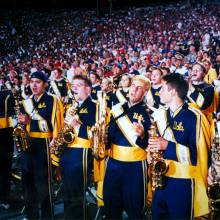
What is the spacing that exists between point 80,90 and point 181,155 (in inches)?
43.4

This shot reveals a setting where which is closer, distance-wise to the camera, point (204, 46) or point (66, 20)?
point (204, 46)

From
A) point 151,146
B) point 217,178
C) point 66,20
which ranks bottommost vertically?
point 217,178

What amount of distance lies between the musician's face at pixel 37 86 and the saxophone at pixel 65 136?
369 millimetres

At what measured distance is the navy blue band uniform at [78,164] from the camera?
3428mm

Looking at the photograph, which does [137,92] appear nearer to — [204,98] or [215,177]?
[204,98]

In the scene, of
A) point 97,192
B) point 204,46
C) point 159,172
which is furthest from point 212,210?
point 204,46

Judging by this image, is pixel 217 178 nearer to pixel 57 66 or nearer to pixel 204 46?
pixel 204 46

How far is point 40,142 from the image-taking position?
12.0 feet

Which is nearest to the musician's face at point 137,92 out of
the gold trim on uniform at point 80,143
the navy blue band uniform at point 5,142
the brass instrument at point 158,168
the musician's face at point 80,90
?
the brass instrument at point 158,168

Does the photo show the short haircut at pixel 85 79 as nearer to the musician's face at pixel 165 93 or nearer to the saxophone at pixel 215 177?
the musician's face at pixel 165 93

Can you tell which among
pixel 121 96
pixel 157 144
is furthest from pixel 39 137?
pixel 157 144

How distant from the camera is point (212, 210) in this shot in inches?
119

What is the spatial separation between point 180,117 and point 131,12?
117cm

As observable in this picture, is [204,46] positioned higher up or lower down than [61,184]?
higher up
